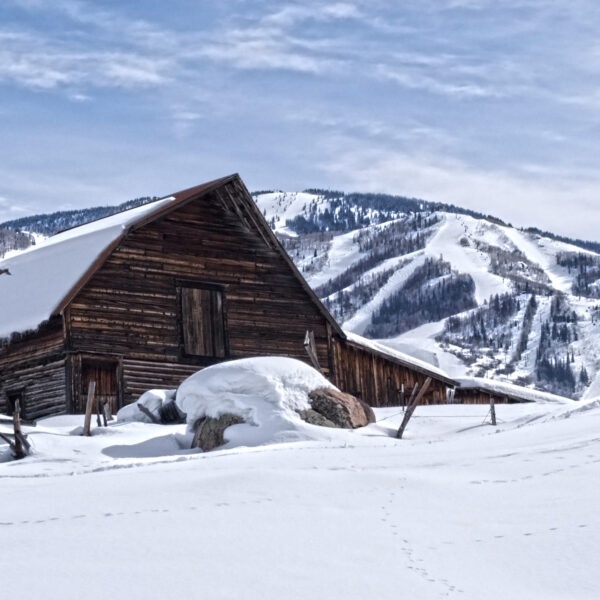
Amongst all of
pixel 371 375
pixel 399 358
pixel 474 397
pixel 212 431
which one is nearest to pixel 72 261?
pixel 371 375

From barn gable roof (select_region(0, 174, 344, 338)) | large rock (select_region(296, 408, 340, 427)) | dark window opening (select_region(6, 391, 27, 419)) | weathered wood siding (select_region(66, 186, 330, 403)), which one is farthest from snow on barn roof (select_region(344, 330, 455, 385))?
large rock (select_region(296, 408, 340, 427))

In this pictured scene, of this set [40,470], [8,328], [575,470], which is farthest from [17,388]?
[575,470]

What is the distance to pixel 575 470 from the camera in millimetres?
13875

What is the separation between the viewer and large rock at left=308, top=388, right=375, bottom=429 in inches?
972

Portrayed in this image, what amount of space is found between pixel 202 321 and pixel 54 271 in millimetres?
4650

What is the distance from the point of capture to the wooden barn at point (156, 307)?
3381cm

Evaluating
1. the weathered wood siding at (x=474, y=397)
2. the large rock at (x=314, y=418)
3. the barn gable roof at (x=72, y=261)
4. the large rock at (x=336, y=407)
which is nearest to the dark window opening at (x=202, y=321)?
the barn gable roof at (x=72, y=261)

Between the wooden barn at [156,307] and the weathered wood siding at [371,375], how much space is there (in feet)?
0.24

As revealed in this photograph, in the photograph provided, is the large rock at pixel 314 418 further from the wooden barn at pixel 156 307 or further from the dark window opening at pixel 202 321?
the dark window opening at pixel 202 321

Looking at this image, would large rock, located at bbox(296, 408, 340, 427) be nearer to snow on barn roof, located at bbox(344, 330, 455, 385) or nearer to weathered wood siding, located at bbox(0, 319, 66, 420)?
weathered wood siding, located at bbox(0, 319, 66, 420)

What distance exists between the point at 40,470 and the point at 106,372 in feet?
48.9

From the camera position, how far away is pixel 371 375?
135 ft

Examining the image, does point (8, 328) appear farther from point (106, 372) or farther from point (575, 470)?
point (575, 470)

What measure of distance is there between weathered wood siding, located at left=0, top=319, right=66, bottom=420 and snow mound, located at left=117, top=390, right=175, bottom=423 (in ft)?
15.4
